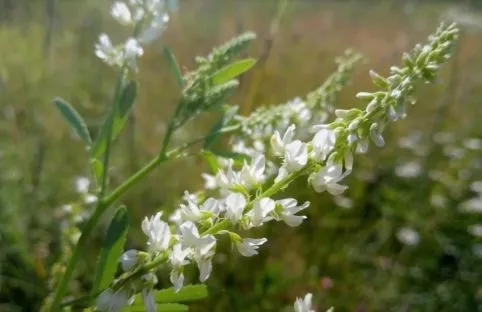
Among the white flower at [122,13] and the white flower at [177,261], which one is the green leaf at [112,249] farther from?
the white flower at [122,13]

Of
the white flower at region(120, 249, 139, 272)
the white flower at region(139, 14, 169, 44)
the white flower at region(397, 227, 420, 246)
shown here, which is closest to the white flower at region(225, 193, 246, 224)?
the white flower at region(120, 249, 139, 272)

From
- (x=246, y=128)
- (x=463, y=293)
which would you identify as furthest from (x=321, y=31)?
(x=246, y=128)

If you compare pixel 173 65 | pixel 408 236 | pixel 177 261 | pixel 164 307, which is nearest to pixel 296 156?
pixel 177 261

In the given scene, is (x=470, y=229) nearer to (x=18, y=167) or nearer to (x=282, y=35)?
(x=18, y=167)

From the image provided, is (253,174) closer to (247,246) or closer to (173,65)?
(247,246)

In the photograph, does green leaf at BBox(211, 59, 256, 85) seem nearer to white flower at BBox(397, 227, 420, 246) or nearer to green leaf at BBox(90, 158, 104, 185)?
green leaf at BBox(90, 158, 104, 185)

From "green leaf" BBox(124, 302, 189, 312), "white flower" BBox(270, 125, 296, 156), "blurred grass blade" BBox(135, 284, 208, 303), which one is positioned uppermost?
"white flower" BBox(270, 125, 296, 156)
